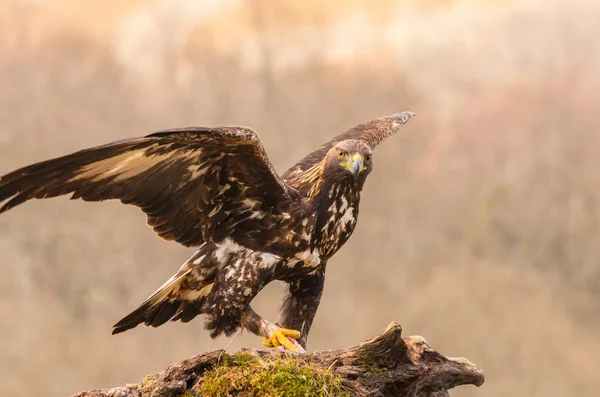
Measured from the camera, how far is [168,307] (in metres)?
7.94

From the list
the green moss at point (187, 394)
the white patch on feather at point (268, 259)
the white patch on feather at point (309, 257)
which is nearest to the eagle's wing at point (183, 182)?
the white patch on feather at point (268, 259)

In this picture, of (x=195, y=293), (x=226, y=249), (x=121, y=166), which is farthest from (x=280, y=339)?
(x=121, y=166)

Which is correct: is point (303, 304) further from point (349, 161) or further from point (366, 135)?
point (366, 135)

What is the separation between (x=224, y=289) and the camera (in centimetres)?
726

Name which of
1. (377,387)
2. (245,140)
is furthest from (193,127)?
(377,387)

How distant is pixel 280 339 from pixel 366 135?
3150 millimetres

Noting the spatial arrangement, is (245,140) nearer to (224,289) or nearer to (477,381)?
(224,289)

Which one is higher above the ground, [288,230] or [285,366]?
[288,230]

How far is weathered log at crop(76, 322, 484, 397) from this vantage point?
624cm

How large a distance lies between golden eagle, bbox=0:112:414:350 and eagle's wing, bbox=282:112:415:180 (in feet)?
2.08

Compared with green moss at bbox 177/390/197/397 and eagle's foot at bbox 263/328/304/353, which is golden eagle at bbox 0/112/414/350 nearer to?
eagle's foot at bbox 263/328/304/353

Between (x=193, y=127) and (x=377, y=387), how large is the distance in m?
2.74

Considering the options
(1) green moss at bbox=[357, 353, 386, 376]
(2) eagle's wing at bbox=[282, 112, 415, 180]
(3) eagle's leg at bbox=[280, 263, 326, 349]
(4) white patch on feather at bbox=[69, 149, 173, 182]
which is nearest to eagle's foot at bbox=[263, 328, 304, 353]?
(3) eagle's leg at bbox=[280, 263, 326, 349]

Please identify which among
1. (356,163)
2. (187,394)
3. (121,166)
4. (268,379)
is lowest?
(187,394)
